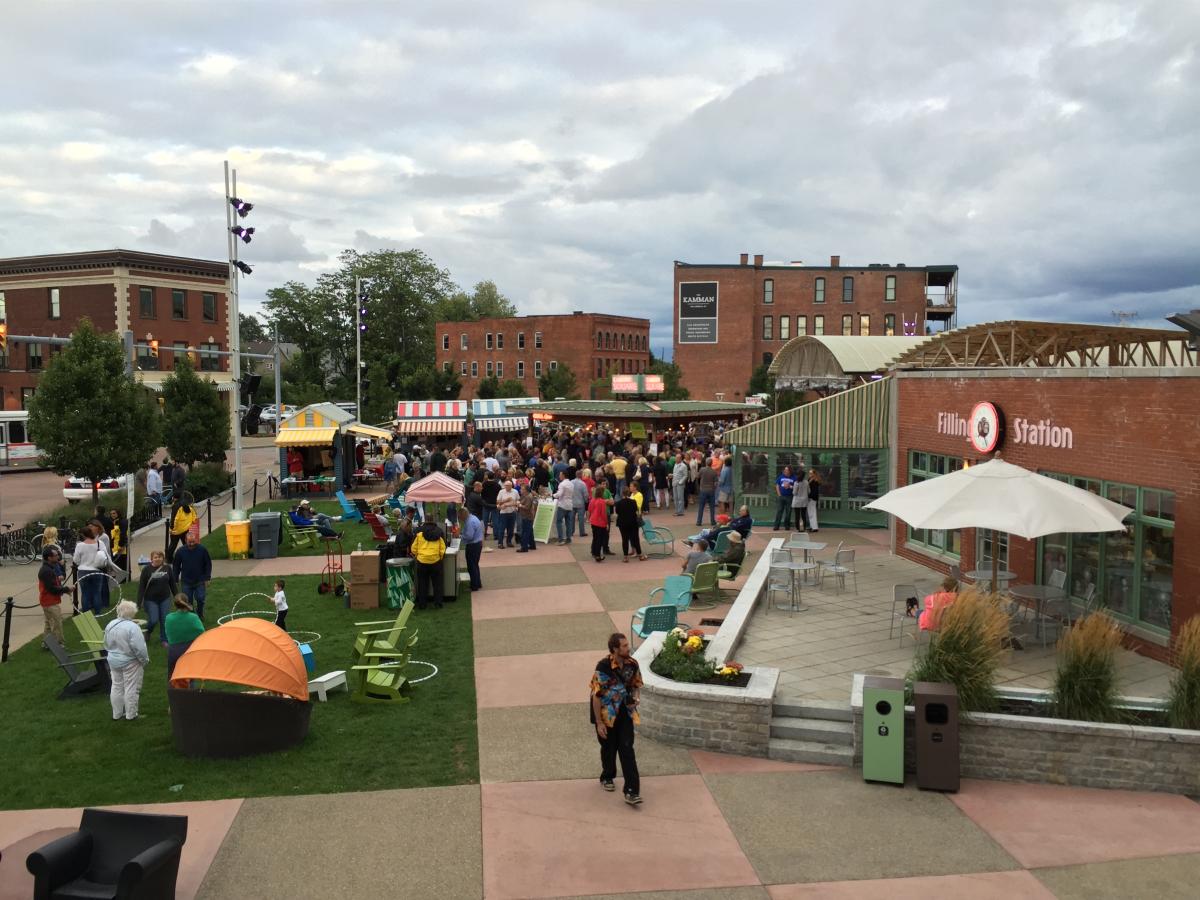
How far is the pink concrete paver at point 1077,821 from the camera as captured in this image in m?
7.51

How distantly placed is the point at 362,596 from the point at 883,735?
9254 mm

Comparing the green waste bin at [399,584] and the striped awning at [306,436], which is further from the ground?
the striped awning at [306,436]

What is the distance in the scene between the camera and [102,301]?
57.7 m

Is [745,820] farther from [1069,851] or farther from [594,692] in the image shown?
[1069,851]

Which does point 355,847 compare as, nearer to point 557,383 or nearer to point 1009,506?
point 1009,506

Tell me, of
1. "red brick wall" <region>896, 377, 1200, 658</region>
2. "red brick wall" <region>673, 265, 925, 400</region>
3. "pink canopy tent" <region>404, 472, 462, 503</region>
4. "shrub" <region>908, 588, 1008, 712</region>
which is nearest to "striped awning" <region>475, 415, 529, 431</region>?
"pink canopy tent" <region>404, 472, 462, 503</region>

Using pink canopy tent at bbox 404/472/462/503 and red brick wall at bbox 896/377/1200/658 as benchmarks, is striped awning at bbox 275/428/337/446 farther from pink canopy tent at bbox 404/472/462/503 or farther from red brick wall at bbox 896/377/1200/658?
red brick wall at bbox 896/377/1200/658

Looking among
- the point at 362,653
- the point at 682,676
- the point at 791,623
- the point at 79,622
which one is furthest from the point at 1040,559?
the point at 79,622

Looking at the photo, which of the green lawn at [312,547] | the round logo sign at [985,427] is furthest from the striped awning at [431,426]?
the round logo sign at [985,427]

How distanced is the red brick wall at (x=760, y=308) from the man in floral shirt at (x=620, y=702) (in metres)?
77.2

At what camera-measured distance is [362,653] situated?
434 inches

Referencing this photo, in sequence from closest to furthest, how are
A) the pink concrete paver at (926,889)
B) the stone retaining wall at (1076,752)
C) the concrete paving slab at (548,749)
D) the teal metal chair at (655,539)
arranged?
the pink concrete paver at (926,889)
the stone retaining wall at (1076,752)
the concrete paving slab at (548,749)
the teal metal chair at (655,539)

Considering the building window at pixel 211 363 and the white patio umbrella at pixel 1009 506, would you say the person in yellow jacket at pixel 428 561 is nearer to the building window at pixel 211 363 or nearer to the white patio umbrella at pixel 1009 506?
the white patio umbrella at pixel 1009 506

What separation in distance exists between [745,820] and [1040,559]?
8.04 meters
